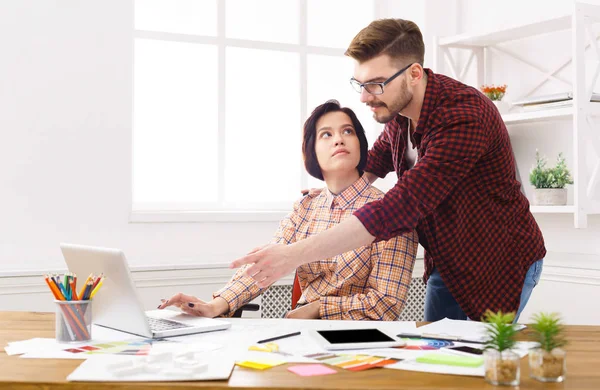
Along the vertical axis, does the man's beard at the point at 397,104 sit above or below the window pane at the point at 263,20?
below

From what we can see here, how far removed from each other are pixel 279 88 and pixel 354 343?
2.49m

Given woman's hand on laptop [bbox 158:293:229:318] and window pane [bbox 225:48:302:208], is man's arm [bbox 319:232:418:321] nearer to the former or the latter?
woman's hand on laptop [bbox 158:293:229:318]

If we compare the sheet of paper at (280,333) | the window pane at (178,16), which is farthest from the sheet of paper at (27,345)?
the window pane at (178,16)

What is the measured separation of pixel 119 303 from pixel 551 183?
6.56 feet

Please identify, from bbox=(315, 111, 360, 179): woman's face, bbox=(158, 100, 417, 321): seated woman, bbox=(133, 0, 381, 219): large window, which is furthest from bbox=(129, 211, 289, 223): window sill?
bbox=(315, 111, 360, 179): woman's face

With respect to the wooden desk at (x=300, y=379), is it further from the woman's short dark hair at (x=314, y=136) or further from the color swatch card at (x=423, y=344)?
the woman's short dark hair at (x=314, y=136)

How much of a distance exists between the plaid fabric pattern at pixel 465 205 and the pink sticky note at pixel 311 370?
0.54 m

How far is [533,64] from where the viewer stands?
10.6ft

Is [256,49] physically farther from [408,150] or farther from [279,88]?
[408,150]

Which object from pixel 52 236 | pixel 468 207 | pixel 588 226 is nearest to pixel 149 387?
pixel 468 207

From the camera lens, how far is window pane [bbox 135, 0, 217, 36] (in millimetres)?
3535

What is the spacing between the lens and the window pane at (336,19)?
3936 millimetres

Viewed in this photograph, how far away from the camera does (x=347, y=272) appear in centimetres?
220

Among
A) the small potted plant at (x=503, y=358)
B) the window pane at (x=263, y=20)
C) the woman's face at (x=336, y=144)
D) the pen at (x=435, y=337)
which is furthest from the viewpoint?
the window pane at (x=263, y=20)
